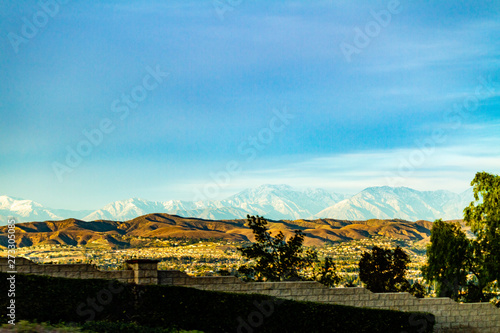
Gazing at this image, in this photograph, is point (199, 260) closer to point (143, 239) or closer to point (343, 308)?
point (143, 239)

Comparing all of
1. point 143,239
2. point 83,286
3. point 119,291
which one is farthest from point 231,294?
point 143,239

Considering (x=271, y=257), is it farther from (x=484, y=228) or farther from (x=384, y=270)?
(x=484, y=228)

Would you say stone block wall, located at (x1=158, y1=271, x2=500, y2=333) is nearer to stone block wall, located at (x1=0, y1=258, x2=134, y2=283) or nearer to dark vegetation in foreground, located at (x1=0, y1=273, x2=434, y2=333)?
dark vegetation in foreground, located at (x1=0, y1=273, x2=434, y2=333)

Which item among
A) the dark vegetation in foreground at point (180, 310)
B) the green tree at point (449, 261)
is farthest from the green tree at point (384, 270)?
the dark vegetation in foreground at point (180, 310)

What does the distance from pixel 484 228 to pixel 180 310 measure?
65.6 ft

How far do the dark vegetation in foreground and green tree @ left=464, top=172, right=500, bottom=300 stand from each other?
994cm

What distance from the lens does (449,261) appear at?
86.9 feet

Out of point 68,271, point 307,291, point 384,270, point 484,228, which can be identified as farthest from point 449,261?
point 68,271

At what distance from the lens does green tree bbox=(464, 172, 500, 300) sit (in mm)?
24875

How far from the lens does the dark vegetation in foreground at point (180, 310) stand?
13.2m

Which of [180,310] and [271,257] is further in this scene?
[271,257]

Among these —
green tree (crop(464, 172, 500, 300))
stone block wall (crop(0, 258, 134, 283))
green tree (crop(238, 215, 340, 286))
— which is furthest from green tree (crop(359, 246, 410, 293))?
Answer: stone block wall (crop(0, 258, 134, 283))

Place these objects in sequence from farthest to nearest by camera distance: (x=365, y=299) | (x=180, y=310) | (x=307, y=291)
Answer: (x=365, y=299), (x=307, y=291), (x=180, y=310)

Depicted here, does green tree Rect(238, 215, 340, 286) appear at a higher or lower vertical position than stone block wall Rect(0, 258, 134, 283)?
lower
